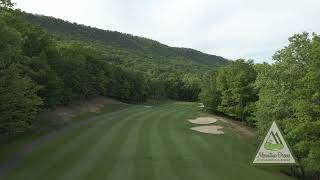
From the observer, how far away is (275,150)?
25.1 m

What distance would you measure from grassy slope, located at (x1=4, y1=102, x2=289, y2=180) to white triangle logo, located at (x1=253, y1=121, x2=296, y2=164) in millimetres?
2521

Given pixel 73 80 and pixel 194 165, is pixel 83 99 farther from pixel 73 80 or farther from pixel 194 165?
pixel 194 165

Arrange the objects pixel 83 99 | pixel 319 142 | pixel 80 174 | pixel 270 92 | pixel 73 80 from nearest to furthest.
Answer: pixel 80 174 → pixel 319 142 → pixel 270 92 → pixel 73 80 → pixel 83 99

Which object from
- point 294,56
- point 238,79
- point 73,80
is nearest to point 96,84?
point 73,80

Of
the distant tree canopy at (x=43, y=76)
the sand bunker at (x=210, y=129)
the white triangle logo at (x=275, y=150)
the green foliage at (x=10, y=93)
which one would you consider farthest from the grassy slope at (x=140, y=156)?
the distant tree canopy at (x=43, y=76)

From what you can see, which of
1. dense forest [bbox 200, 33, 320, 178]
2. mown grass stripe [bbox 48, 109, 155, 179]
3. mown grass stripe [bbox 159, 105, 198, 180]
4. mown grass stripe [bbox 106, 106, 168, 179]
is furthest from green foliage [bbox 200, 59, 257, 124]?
mown grass stripe [bbox 106, 106, 168, 179]

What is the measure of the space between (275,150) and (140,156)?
11.1 m

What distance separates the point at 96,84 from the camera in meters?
89.2

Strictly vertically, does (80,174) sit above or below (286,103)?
below

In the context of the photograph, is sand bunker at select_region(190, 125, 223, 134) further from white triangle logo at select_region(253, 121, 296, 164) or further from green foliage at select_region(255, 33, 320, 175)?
white triangle logo at select_region(253, 121, 296, 164)

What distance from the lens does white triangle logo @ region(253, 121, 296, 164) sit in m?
25.0

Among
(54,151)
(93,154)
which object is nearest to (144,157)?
(93,154)

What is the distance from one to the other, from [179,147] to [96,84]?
5355 centimetres

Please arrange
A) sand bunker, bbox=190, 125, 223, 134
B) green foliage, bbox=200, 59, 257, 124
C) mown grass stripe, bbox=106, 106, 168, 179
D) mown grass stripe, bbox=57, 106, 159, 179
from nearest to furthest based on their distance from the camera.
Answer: mown grass stripe, bbox=106, 106, 168, 179 → mown grass stripe, bbox=57, 106, 159, 179 → sand bunker, bbox=190, 125, 223, 134 → green foliage, bbox=200, 59, 257, 124
